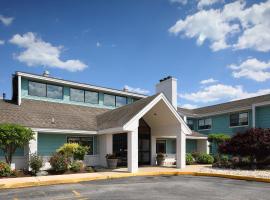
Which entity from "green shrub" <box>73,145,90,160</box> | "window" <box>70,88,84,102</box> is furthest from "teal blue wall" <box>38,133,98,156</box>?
"window" <box>70,88,84,102</box>

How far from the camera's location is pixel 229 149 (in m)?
21.8

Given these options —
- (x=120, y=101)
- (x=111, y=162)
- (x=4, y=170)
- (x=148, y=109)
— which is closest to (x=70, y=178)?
(x=4, y=170)

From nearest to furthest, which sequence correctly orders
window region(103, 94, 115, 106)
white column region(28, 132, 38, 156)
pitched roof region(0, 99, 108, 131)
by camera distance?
1. white column region(28, 132, 38, 156)
2. pitched roof region(0, 99, 108, 131)
3. window region(103, 94, 115, 106)

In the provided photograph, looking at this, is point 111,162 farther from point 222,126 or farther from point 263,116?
point 222,126

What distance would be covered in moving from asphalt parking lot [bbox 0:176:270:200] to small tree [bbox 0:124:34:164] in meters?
4.44

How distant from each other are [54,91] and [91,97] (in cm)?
366

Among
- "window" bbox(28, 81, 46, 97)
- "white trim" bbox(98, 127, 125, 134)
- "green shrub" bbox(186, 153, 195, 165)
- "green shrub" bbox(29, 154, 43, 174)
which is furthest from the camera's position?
"green shrub" bbox(186, 153, 195, 165)

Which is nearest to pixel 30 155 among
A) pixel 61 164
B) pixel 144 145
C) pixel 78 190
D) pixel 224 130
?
pixel 61 164

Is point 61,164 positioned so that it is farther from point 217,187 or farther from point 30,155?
point 217,187

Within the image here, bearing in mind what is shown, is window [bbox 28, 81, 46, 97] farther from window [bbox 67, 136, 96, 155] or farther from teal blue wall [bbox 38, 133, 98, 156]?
window [bbox 67, 136, 96, 155]

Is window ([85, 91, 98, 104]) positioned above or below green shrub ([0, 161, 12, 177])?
above

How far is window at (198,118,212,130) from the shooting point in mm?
34466

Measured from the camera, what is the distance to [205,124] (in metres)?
35.1

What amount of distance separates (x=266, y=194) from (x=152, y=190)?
4.70m
